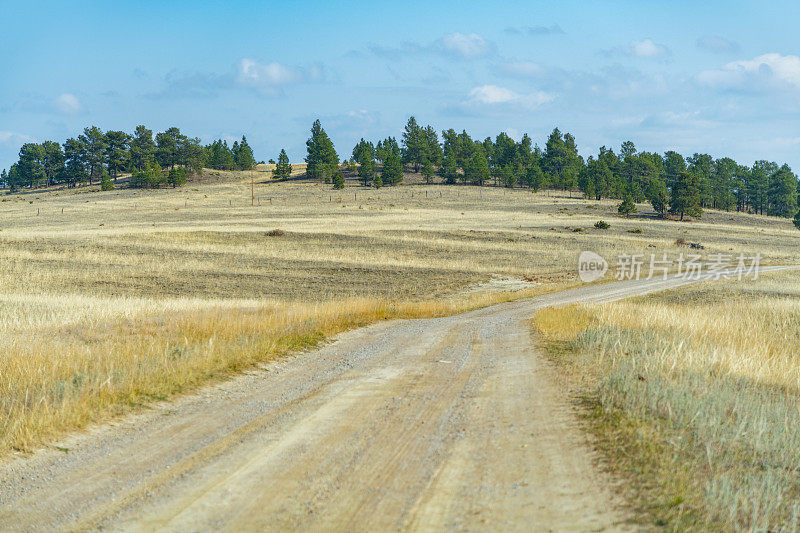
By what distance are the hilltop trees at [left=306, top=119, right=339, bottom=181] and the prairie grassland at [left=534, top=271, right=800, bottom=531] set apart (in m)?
130

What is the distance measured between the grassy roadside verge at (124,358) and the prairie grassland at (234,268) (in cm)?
4

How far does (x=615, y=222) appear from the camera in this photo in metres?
87.3

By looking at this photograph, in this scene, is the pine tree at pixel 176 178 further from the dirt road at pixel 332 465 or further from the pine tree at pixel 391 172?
the dirt road at pixel 332 465

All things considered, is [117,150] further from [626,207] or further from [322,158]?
[626,207]

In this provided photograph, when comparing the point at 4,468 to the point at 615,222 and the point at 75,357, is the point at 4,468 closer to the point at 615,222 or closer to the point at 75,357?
the point at 75,357

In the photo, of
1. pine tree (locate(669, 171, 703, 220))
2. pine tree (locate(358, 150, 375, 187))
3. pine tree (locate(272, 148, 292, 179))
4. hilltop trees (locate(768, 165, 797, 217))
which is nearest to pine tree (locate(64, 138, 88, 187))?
pine tree (locate(272, 148, 292, 179))

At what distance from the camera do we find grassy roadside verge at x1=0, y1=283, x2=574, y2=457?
774 centimetres

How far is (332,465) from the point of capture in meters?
6.36

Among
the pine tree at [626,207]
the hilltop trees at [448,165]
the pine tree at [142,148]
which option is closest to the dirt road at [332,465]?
the pine tree at [626,207]

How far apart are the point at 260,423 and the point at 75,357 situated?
4677 millimetres

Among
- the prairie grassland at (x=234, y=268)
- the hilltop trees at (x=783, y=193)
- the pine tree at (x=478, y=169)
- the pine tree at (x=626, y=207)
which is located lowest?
the prairie grassland at (x=234, y=268)

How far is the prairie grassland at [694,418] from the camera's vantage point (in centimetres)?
503

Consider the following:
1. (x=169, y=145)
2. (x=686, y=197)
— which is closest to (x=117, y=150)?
(x=169, y=145)

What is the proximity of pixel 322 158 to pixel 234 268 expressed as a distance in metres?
112
